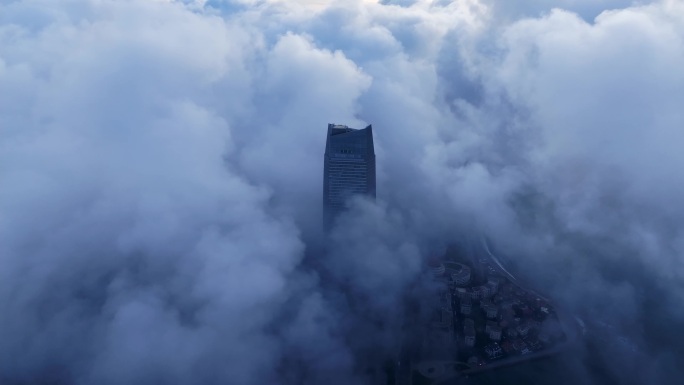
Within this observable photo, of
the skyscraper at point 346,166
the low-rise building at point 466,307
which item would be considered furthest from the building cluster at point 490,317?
the skyscraper at point 346,166

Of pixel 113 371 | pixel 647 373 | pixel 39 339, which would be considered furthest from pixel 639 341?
pixel 39 339

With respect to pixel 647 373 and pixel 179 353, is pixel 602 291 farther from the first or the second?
pixel 179 353

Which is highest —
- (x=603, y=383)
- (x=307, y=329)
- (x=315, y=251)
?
(x=315, y=251)

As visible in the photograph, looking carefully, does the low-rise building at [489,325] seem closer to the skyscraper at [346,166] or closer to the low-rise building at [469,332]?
the low-rise building at [469,332]

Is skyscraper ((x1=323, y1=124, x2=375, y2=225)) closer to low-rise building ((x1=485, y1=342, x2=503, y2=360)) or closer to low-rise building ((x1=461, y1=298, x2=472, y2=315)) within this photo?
low-rise building ((x1=461, y1=298, x2=472, y2=315))

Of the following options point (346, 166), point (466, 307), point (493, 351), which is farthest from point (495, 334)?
point (346, 166)

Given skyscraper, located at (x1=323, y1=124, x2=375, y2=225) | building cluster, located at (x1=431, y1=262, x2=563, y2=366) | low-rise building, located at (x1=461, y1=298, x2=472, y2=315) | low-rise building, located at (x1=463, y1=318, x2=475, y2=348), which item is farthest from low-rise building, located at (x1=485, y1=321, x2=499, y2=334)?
skyscraper, located at (x1=323, y1=124, x2=375, y2=225)

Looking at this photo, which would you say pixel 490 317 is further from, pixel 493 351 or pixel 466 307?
pixel 493 351

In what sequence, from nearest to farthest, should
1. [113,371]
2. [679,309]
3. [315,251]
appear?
[113,371] → [679,309] → [315,251]
